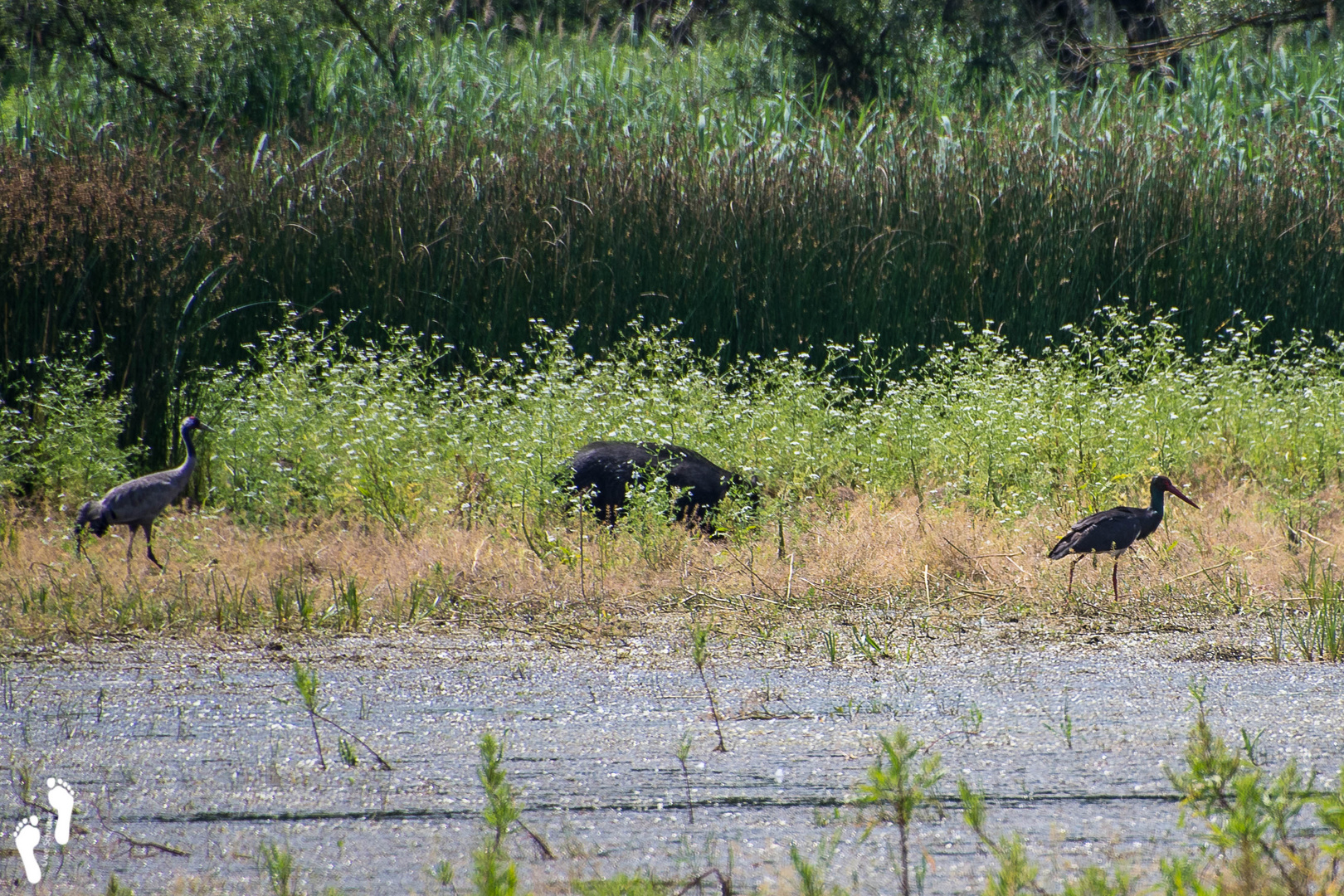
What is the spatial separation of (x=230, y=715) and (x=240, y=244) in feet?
22.4

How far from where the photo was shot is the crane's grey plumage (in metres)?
6.08

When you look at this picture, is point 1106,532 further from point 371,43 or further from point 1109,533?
point 371,43

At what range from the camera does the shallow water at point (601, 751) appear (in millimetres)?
2977

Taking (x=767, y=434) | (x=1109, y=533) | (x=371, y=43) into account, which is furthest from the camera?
(x=371, y=43)

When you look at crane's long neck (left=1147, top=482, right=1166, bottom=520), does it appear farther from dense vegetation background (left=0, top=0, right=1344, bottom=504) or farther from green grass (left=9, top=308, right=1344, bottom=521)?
dense vegetation background (left=0, top=0, right=1344, bottom=504)

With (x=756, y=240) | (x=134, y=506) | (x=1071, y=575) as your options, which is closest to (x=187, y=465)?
(x=134, y=506)

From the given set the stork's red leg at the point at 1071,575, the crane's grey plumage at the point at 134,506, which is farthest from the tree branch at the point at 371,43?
the stork's red leg at the point at 1071,575

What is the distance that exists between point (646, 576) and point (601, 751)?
2.16 metres

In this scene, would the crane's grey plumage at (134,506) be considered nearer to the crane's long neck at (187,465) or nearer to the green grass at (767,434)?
the crane's long neck at (187,465)

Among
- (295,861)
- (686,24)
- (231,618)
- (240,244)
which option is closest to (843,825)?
(295,861)

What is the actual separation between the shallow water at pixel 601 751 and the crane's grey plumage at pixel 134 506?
53.6 inches

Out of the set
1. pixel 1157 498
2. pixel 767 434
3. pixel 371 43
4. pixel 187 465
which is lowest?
pixel 1157 498

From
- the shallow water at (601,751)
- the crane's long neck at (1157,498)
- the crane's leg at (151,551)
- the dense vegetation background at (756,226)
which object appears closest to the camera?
the shallow water at (601,751)

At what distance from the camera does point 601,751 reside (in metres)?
3.70
